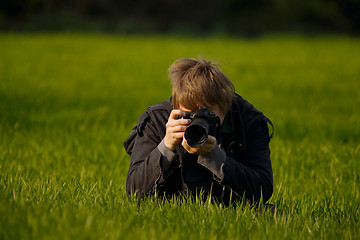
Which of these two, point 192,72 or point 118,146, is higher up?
point 192,72

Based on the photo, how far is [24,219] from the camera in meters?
2.09

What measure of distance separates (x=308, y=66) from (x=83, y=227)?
12514 millimetres

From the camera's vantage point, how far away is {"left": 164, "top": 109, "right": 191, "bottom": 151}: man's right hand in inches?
94.0

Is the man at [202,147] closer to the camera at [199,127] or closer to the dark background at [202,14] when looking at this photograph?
the camera at [199,127]

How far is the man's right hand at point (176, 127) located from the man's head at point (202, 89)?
0.14 metres

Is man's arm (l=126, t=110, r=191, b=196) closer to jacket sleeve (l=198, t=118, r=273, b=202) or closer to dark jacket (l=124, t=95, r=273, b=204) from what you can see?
dark jacket (l=124, t=95, r=273, b=204)

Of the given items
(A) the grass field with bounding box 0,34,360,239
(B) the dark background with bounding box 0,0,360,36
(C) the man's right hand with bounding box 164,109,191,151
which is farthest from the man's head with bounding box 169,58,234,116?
(B) the dark background with bounding box 0,0,360,36

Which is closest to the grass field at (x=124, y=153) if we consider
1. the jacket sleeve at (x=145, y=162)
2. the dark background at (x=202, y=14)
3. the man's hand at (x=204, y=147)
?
the jacket sleeve at (x=145, y=162)

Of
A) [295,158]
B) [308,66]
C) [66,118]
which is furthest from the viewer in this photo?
[308,66]

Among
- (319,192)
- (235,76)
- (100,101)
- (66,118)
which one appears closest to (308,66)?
(235,76)

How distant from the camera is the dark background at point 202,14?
30.1m

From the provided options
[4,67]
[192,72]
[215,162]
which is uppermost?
[192,72]

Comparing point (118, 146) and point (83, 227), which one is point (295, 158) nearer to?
point (118, 146)

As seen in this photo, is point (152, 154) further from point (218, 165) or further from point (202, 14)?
point (202, 14)
